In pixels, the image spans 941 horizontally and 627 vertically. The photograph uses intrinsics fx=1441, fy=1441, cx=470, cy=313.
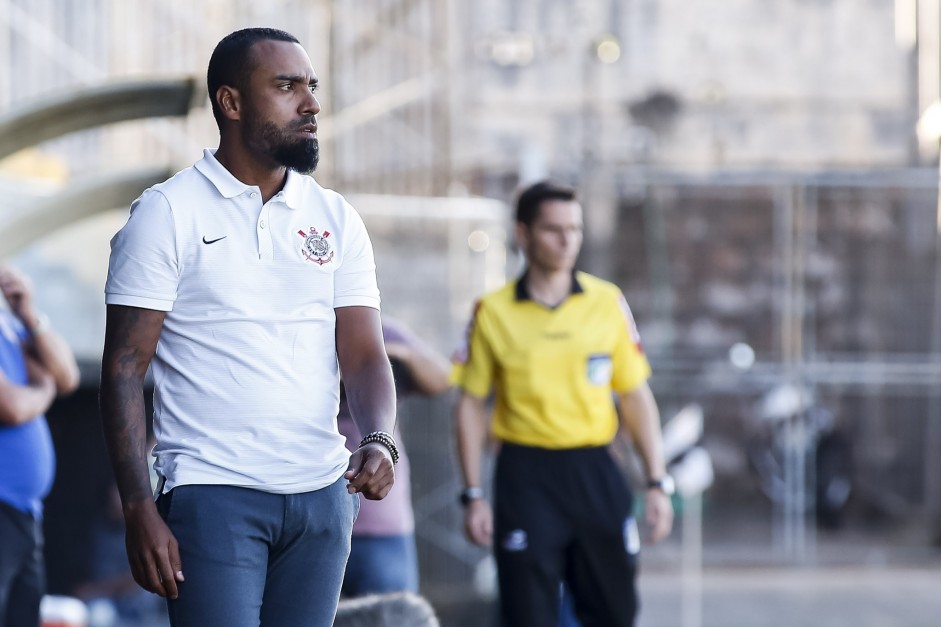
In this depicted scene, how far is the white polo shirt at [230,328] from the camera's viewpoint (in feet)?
9.55

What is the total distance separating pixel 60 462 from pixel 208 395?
6.51m

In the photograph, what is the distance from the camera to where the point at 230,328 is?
2.94 m

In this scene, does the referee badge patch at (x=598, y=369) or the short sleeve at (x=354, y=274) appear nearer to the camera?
the short sleeve at (x=354, y=274)

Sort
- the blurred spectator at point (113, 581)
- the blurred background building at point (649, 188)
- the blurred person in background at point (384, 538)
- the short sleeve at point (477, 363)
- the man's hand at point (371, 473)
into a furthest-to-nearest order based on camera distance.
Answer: the blurred background building at point (649, 188)
the blurred spectator at point (113, 581)
the short sleeve at point (477, 363)
the blurred person in background at point (384, 538)
the man's hand at point (371, 473)

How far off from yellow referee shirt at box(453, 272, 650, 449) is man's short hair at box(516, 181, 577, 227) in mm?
266

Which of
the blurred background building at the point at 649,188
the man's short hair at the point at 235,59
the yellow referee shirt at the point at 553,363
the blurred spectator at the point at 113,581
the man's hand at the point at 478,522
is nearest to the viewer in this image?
the man's short hair at the point at 235,59

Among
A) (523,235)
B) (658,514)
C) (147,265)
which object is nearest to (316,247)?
(147,265)

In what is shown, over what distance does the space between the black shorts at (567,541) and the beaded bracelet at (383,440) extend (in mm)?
2440

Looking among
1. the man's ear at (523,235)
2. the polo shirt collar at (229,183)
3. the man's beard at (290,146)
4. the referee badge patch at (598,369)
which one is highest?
the man's beard at (290,146)

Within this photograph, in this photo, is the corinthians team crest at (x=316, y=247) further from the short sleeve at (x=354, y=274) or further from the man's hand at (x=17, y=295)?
the man's hand at (x=17, y=295)

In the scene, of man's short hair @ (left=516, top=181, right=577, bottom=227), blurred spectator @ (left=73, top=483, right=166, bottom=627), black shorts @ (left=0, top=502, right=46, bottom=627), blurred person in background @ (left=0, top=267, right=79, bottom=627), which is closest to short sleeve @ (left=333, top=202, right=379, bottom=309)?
blurred person in background @ (left=0, top=267, right=79, bottom=627)

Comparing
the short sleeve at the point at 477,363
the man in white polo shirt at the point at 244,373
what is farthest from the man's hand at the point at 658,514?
the man in white polo shirt at the point at 244,373

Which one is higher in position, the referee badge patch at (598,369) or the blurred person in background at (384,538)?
the referee badge patch at (598,369)

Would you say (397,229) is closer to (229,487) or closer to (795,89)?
(229,487)
